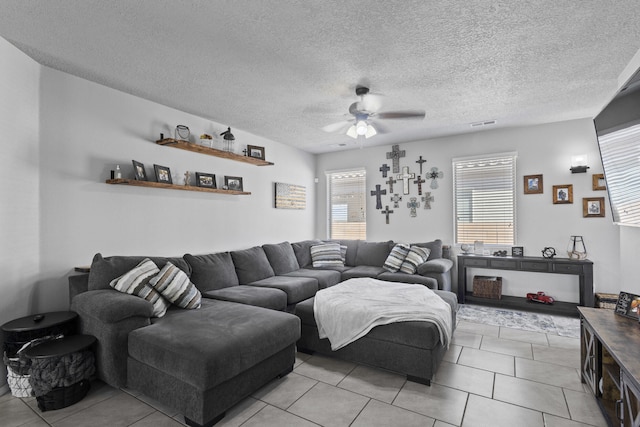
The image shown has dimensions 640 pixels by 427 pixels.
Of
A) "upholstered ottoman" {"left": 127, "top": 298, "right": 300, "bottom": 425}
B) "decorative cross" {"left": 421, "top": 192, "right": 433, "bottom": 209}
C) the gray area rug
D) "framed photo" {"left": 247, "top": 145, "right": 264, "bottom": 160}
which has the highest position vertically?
"framed photo" {"left": 247, "top": 145, "right": 264, "bottom": 160}

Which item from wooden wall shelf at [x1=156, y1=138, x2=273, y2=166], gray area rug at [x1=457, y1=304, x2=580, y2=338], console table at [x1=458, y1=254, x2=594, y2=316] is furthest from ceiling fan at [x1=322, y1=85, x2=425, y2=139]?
gray area rug at [x1=457, y1=304, x2=580, y2=338]

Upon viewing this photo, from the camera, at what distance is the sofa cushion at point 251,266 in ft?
13.2

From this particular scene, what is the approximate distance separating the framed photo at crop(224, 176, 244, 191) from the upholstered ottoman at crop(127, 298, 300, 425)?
2219 millimetres

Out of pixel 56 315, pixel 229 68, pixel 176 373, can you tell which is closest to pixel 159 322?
pixel 176 373

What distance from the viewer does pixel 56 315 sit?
97.5 inches

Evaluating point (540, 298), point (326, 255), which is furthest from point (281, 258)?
point (540, 298)

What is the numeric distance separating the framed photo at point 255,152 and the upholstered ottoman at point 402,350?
288cm

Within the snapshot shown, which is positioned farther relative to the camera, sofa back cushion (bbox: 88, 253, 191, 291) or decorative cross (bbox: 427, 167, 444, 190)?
decorative cross (bbox: 427, 167, 444, 190)

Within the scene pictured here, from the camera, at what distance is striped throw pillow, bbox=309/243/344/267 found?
17.1ft

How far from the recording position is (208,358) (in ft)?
6.16

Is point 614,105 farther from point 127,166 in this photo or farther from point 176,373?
point 127,166

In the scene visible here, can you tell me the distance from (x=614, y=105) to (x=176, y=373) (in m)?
3.62

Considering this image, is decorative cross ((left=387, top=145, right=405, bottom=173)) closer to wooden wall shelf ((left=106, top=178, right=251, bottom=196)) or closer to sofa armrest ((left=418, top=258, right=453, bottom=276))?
sofa armrest ((left=418, top=258, right=453, bottom=276))

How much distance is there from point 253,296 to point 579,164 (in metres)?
4.69
